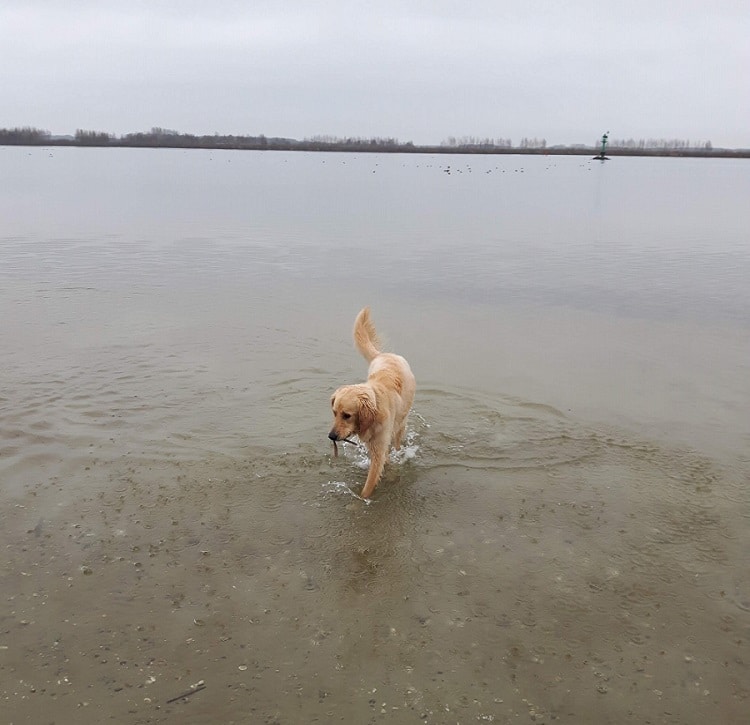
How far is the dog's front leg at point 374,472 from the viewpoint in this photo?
638 cm

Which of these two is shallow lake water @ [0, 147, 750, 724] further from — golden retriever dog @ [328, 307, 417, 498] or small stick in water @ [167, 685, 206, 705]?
golden retriever dog @ [328, 307, 417, 498]

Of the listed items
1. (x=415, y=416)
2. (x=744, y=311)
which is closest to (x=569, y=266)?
(x=744, y=311)

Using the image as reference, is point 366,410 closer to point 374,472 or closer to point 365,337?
point 374,472

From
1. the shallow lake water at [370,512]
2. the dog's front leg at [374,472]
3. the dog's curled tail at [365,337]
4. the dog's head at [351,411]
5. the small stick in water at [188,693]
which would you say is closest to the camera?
the small stick in water at [188,693]

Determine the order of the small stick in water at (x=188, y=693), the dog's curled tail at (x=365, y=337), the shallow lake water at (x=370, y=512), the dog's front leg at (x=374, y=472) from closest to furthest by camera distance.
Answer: the small stick in water at (x=188, y=693) → the shallow lake water at (x=370, y=512) → the dog's front leg at (x=374, y=472) → the dog's curled tail at (x=365, y=337)

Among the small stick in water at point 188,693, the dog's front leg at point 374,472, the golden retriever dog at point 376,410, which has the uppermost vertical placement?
the golden retriever dog at point 376,410

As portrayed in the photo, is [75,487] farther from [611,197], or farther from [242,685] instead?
[611,197]

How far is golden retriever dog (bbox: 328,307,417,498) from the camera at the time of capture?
6.08m

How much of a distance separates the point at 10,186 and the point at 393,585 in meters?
42.2

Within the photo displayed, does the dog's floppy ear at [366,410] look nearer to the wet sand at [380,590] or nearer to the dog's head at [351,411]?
the dog's head at [351,411]

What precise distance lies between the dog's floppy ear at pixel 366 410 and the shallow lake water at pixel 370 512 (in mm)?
770

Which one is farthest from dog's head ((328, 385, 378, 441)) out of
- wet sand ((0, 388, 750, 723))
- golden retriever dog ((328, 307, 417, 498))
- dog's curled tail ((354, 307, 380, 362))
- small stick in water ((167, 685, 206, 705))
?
small stick in water ((167, 685, 206, 705))

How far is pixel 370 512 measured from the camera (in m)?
6.14

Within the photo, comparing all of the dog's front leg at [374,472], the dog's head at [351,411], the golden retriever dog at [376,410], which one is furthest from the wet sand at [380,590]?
the dog's head at [351,411]
